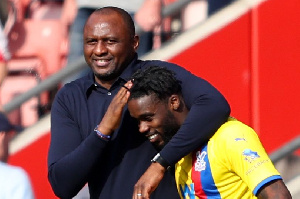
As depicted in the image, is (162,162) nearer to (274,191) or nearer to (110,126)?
(110,126)

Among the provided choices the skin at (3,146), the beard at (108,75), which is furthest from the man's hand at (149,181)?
the skin at (3,146)

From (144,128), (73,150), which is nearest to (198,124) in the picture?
(144,128)

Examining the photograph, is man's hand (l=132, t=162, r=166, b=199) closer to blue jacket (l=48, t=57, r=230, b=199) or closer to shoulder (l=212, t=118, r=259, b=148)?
blue jacket (l=48, t=57, r=230, b=199)

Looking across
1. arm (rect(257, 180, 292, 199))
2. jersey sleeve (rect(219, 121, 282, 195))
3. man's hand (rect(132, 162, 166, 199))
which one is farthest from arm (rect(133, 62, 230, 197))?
arm (rect(257, 180, 292, 199))

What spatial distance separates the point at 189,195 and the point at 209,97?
18.2 inches

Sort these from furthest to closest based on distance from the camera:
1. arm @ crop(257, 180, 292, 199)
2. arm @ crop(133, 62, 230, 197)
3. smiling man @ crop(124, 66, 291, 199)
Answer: arm @ crop(133, 62, 230, 197) < smiling man @ crop(124, 66, 291, 199) < arm @ crop(257, 180, 292, 199)

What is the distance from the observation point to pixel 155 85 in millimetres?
4355

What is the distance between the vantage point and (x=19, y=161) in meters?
7.12

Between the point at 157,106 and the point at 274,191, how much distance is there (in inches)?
26.4

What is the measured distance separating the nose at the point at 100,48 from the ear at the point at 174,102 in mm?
418

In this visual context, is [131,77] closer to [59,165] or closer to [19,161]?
[59,165]

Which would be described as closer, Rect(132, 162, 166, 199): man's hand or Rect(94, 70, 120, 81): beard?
Rect(132, 162, 166, 199): man's hand

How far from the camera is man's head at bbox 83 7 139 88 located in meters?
4.56

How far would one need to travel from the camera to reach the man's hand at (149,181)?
4199mm
